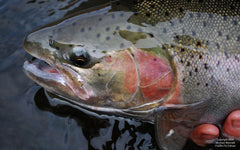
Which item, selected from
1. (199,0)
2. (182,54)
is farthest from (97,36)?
(199,0)

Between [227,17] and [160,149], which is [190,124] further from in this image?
[227,17]

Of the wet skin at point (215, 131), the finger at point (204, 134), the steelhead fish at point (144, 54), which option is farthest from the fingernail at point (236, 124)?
the steelhead fish at point (144, 54)

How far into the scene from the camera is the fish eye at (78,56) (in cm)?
165

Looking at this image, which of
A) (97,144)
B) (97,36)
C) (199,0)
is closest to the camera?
(97,36)

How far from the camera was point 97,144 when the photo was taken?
6.82 feet

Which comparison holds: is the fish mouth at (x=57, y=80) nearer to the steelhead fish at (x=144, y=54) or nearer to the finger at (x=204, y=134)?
the steelhead fish at (x=144, y=54)

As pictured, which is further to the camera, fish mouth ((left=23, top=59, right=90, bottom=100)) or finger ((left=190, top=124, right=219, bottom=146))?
finger ((left=190, top=124, right=219, bottom=146))

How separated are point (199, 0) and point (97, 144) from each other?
148 cm

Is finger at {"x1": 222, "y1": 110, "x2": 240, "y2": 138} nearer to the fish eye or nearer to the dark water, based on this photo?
the dark water

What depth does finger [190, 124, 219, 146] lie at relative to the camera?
2023 millimetres

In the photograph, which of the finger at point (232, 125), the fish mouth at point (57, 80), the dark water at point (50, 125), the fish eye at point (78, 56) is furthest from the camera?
the dark water at point (50, 125)

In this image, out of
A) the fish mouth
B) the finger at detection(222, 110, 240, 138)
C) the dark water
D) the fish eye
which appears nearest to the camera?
the fish eye

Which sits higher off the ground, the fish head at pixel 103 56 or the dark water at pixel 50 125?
the fish head at pixel 103 56

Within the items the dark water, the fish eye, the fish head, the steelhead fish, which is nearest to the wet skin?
the dark water
